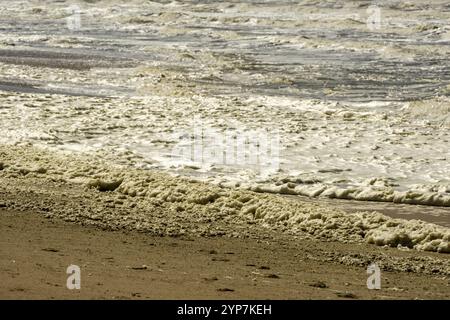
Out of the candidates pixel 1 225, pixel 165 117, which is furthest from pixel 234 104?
pixel 1 225

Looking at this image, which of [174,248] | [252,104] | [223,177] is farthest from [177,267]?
[252,104]

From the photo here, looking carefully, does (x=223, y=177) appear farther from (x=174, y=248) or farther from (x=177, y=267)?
(x=177, y=267)

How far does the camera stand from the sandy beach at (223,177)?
6551 millimetres

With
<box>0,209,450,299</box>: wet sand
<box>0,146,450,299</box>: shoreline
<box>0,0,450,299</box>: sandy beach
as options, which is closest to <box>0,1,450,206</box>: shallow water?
<box>0,0,450,299</box>: sandy beach

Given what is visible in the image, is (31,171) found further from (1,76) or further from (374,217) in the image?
(1,76)

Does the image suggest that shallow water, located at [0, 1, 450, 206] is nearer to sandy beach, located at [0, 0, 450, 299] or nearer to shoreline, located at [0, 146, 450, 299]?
sandy beach, located at [0, 0, 450, 299]

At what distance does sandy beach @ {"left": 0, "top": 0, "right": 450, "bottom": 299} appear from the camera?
6.55 metres

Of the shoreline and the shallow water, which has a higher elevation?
the shallow water

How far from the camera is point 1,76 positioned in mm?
21719

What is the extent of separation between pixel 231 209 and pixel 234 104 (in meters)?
8.51

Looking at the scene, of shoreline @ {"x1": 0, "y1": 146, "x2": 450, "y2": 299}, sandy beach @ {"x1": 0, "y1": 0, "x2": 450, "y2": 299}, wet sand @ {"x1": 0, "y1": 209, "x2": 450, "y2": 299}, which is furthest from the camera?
sandy beach @ {"x1": 0, "y1": 0, "x2": 450, "y2": 299}

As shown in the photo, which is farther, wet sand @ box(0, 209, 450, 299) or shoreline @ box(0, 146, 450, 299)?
shoreline @ box(0, 146, 450, 299)

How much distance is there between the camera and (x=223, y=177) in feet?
36.6
